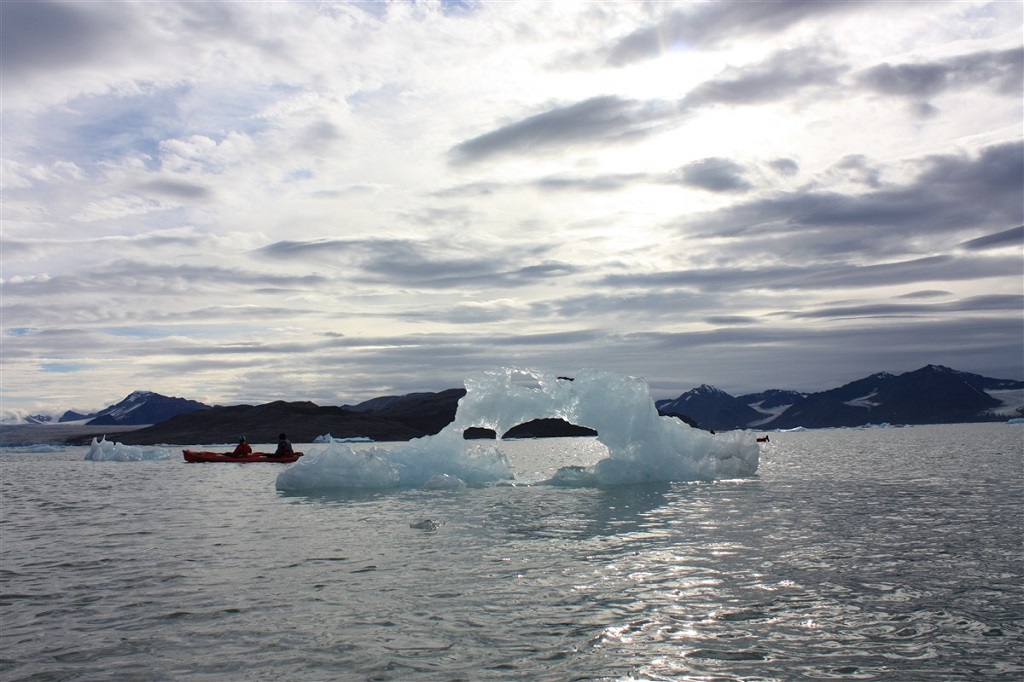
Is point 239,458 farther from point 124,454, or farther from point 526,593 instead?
point 526,593

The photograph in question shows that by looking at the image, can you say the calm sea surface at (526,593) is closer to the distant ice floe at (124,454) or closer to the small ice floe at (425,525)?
the small ice floe at (425,525)

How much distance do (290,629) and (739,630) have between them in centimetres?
579

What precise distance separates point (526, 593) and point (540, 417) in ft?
64.9

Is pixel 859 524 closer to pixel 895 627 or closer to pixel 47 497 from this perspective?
pixel 895 627

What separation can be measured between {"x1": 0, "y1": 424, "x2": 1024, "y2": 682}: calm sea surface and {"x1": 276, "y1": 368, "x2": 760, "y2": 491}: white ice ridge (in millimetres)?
7407

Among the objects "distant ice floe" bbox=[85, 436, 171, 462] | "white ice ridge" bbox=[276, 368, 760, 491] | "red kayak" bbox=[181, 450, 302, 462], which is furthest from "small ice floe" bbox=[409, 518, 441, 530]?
"distant ice floe" bbox=[85, 436, 171, 462]

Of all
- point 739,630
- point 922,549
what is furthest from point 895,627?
point 922,549

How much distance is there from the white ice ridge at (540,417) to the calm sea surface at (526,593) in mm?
7407

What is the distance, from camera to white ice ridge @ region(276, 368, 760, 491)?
30516 millimetres

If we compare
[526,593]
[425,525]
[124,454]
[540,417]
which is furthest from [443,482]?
[124,454]

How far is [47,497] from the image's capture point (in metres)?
32.0

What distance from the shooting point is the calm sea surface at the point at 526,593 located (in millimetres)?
8781

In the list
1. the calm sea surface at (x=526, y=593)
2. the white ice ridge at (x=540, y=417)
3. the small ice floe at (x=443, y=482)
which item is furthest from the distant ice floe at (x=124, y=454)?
the calm sea surface at (x=526, y=593)

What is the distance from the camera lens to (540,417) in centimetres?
3167
